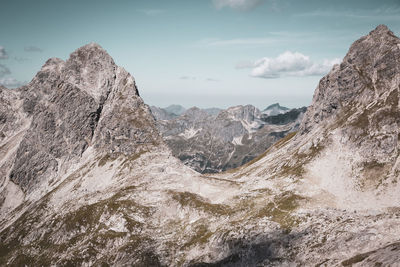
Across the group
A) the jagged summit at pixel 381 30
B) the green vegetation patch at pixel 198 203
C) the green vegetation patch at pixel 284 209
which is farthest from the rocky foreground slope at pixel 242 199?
the jagged summit at pixel 381 30

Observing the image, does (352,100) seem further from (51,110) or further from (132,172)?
(51,110)

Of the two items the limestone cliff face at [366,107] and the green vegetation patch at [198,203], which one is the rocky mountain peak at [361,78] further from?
the green vegetation patch at [198,203]

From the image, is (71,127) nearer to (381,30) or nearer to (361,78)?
(361,78)

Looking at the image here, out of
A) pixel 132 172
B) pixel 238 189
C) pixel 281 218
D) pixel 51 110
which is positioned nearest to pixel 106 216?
pixel 132 172

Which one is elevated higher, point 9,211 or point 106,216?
point 106,216

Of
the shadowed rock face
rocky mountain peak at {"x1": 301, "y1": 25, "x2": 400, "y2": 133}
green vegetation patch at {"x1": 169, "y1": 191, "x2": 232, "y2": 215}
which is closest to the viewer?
green vegetation patch at {"x1": 169, "y1": 191, "x2": 232, "y2": 215}

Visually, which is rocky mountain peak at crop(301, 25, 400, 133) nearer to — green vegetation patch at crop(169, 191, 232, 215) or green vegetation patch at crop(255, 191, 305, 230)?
green vegetation patch at crop(255, 191, 305, 230)

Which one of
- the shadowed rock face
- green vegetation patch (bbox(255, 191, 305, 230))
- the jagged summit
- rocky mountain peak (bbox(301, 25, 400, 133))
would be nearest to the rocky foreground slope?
green vegetation patch (bbox(255, 191, 305, 230))

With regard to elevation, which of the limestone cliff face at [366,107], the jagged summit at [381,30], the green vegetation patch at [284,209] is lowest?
the green vegetation patch at [284,209]

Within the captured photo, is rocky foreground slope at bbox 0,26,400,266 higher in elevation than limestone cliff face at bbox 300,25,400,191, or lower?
lower
